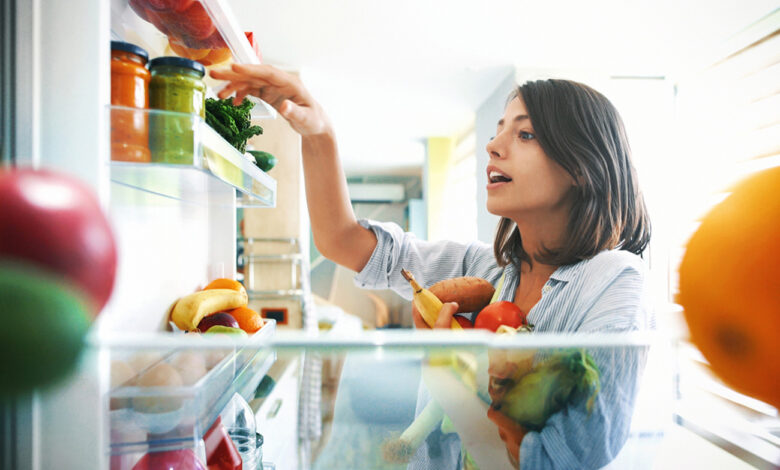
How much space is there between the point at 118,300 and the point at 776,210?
1.97 ft

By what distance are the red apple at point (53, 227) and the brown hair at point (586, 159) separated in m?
0.59

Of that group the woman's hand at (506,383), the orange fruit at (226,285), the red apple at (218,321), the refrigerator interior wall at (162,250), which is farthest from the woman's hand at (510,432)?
the orange fruit at (226,285)

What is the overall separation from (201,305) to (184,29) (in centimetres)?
37

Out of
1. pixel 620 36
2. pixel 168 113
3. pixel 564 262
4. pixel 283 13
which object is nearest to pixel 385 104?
pixel 283 13

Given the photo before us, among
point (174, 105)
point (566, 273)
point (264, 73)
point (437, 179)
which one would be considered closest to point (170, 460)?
point (174, 105)

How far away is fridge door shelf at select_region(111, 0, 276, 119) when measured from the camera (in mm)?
548

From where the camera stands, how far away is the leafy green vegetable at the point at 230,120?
56 centimetres

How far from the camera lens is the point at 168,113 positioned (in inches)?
14.8

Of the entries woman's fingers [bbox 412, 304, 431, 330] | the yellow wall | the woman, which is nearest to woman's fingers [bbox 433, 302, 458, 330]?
the woman

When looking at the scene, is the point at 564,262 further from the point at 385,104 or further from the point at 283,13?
the point at 385,104

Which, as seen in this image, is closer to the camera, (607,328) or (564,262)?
(607,328)

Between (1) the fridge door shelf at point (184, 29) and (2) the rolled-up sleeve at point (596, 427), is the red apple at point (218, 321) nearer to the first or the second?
(1) the fridge door shelf at point (184, 29)

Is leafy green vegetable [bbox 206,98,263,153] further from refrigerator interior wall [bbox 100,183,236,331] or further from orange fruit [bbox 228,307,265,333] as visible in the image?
orange fruit [bbox 228,307,265,333]

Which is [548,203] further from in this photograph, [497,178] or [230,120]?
[230,120]
